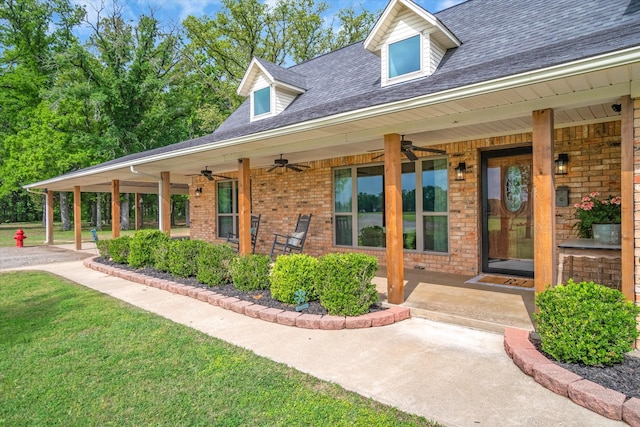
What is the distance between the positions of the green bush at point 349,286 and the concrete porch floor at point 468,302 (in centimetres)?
61

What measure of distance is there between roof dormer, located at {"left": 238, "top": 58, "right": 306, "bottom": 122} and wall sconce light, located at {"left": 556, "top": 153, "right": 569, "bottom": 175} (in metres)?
5.51

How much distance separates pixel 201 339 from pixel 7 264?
28.3 feet

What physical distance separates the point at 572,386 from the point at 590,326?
Answer: 50 cm

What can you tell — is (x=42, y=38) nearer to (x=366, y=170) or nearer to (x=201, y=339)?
(x=366, y=170)

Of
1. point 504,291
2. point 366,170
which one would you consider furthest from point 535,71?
point 366,170

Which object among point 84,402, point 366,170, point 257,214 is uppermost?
point 366,170

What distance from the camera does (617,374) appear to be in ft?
8.58

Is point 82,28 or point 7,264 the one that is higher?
point 82,28

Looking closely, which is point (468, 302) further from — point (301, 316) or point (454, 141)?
point (454, 141)

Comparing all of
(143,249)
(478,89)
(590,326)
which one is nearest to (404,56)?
(478,89)

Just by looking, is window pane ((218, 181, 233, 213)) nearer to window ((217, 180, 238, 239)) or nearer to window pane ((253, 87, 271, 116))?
window ((217, 180, 238, 239))

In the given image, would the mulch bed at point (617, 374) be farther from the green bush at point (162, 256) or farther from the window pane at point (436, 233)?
the green bush at point (162, 256)

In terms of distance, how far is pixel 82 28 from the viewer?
23328mm

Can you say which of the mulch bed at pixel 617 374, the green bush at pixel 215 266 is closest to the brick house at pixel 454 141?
the mulch bed at pixel 617 374
